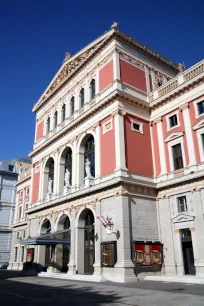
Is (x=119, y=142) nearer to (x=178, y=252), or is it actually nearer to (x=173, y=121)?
(x=173, y=121)

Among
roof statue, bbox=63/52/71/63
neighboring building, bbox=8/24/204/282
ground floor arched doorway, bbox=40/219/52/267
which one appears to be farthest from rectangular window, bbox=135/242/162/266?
roof statue, bbox=63/52/71/63

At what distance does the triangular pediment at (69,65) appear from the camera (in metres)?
30.2

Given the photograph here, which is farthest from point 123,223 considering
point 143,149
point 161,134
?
point 161,134

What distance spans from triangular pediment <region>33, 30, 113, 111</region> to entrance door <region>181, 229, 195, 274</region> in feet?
65.5

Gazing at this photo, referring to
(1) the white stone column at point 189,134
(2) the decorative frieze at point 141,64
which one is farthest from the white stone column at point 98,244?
(2) the decorative frieze at point 141,64

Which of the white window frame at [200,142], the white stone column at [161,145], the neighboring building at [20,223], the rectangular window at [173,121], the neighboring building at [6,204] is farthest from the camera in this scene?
the neighboring building at [6,204]

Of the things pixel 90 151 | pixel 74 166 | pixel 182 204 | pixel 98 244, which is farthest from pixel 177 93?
pixel 98 244

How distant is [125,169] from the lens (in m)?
23.2

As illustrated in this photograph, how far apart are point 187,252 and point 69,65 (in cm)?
2495

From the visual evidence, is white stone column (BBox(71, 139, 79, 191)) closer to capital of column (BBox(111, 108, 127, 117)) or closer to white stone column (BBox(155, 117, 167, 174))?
capital of column (BBox(111, 108, 127, 117))

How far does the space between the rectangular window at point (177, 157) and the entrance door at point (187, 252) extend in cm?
534

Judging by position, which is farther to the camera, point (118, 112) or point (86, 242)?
point (86, 242)

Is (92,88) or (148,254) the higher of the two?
(92,88)

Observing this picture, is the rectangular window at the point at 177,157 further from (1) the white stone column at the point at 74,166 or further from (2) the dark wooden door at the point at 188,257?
(1) the white stone column at the point at 74,166
